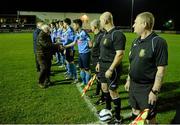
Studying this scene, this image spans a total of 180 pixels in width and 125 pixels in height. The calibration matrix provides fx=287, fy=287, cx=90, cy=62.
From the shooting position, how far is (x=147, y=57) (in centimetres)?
442

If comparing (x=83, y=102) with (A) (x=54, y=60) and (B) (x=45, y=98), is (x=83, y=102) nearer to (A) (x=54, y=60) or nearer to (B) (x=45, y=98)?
(B) (x=45, y=98)

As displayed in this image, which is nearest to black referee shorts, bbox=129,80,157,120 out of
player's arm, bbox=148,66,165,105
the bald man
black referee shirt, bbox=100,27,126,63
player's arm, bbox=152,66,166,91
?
player's arm, bbox=148,66,165,105

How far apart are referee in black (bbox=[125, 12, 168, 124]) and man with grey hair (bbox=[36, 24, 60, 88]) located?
5.03 metres

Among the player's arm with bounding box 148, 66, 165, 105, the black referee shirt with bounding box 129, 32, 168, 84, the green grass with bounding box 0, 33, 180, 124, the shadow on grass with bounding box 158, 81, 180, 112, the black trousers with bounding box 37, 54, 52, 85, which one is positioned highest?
the black referee shirt with bounding box 129, 32, 168, 84

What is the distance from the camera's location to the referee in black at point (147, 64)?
4320 mm

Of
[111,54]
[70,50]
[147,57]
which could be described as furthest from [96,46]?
[147,57]

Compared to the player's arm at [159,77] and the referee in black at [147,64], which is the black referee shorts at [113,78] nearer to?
the referee in black at [147,64]

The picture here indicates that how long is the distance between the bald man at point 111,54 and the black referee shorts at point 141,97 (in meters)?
0.93

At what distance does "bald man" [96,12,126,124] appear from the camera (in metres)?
5.69

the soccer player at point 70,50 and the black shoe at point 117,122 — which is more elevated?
the soccer player at point 70,50

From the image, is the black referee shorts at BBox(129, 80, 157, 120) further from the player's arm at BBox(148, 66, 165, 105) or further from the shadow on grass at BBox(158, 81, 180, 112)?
the shadow on grass at BBox(158, 81, 180, 112)

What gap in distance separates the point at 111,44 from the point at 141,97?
1.54 meters

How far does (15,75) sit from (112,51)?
6.88m

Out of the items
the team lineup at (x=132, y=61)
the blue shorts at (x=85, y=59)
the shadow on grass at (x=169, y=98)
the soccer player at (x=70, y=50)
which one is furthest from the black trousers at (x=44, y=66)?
the shadow on grass at (x=169, y=98)
